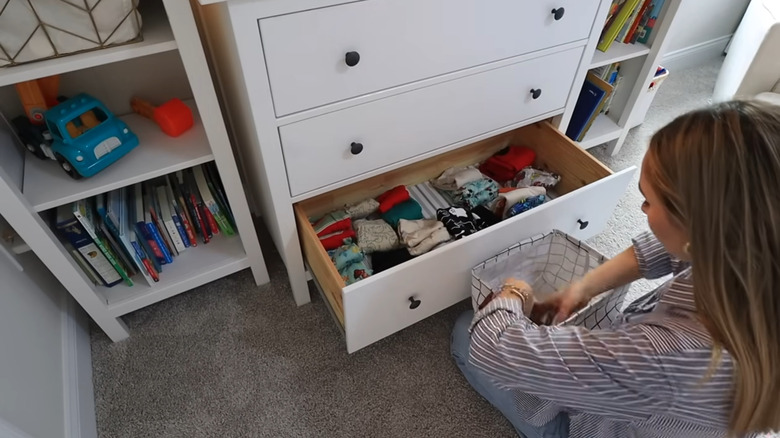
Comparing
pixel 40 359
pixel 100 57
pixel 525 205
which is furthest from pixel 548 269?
pixel 40 359

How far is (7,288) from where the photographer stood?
0.90 meters

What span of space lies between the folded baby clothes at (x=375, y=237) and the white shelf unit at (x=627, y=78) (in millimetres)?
583

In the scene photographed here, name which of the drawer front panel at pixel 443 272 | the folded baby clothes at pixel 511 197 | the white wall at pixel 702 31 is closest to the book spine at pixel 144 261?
the drawer front panel at pixel 443 272

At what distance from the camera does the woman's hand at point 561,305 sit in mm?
907

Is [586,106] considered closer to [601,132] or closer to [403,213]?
[601,132]

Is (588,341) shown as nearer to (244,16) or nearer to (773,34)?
(244,16)

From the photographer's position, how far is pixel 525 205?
1.16m

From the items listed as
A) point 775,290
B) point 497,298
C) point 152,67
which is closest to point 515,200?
point 497,298

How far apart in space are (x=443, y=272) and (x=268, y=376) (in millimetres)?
506

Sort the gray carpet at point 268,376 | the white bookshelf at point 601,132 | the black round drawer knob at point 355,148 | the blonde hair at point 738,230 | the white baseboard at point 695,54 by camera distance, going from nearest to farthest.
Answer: the blonde hair at point 738,230, the black round drawer knob at point 355,148, the gray carpet at point 268,376, the white bookshelf at point 601,132, the white baseboard at point 695,54

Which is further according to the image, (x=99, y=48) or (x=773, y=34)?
(x=773, y=34)

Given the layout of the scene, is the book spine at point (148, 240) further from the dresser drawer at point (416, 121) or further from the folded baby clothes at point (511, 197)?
the folded baby clothes at point (511, 197)

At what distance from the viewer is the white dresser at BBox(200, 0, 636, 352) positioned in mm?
761

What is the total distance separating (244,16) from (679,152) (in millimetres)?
609
